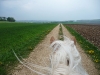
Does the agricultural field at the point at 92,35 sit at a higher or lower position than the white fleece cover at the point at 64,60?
lower

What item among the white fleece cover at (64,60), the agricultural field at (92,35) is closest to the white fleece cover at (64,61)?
the white fleece cover at (64,60)

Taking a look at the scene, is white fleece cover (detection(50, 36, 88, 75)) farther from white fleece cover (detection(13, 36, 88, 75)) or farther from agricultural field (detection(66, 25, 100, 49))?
agricultural field (detection(66, 25, 100, 49))

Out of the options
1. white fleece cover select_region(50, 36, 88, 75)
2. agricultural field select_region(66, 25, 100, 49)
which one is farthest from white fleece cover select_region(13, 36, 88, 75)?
agricultural field select_region(66, 25, 100, 49)

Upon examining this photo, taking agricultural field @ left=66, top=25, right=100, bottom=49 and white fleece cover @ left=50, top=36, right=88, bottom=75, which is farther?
agricultural field @ left=66, top=25, right=100, bottom=49

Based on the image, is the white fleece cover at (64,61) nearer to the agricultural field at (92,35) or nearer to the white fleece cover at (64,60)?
the white fleece cover at (64,60)

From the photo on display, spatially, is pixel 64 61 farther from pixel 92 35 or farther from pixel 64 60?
pixel 92 35

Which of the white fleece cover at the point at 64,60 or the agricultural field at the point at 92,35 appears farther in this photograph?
the agricultural field at the point at 92,35

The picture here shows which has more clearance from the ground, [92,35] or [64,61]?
[64,61]

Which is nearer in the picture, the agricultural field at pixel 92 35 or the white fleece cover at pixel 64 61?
the white fleece cover at pixel 64 61

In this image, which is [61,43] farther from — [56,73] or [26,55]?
[26,55]

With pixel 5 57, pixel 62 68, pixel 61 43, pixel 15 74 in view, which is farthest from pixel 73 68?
pixel 5 57

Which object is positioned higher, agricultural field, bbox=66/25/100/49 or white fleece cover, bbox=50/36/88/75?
white fleece cover, bbox=50/36/88/75

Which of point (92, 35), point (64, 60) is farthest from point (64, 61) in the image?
point (92, 35)

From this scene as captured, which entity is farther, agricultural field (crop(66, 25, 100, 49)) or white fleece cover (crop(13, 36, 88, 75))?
agricultural field (crop(66, 25, 100, 49))
